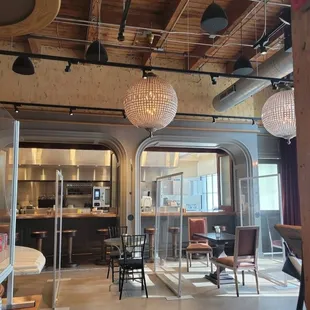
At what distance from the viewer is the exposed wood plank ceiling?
5.33 meters

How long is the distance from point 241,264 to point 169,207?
67.2 inches

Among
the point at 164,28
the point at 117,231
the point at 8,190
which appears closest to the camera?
the point at 8,190

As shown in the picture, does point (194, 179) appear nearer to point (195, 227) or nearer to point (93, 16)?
point (195, 227)

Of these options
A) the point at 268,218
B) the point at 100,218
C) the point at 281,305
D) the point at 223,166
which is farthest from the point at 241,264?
the point at 223,166

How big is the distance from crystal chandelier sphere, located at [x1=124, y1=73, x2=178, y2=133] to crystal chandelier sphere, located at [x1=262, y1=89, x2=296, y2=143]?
4.62ft

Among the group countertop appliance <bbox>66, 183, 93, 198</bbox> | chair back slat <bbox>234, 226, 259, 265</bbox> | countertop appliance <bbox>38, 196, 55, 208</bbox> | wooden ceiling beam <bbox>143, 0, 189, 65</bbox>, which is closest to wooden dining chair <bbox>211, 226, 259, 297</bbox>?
chair back slat <bbox>234, 226, 259, 265</bbox>

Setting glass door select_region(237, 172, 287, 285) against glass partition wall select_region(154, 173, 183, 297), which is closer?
glass partition wall select_region(154, 173, 183, 297)

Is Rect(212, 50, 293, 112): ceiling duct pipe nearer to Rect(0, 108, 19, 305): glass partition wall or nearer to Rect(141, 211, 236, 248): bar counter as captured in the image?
Rect(141, 211, 236, 248): bar counter

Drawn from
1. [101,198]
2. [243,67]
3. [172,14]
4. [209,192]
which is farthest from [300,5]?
[209,192]

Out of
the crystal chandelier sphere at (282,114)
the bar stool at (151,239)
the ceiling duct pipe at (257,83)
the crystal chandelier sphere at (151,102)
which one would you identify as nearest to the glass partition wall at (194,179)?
the bar stool at (151,239)

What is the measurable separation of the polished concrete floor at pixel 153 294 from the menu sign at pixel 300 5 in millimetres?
4305

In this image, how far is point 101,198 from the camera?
11.0 m

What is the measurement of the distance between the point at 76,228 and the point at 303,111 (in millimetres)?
7774

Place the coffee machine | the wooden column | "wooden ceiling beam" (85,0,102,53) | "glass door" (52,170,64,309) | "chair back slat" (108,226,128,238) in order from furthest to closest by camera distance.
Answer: the coffee machine, "chair back slat" (108,226,128,238), "wooden ceiling beam" (85,0,102,53), "glass door" (52,170,64,309), the wooden column
